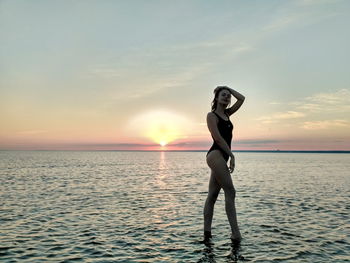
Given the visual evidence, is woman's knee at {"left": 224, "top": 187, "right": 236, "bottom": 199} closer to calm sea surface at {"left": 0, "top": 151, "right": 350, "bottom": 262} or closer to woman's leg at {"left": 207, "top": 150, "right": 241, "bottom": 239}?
woman's leg at {"left": 207, "top": 150, "right": 241, "bottom": 239}

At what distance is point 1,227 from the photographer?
11.0 m

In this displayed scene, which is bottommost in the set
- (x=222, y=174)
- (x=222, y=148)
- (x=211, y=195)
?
(x=211, y=195)

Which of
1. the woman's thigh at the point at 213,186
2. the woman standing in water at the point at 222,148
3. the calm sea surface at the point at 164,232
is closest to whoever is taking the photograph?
the calm sea surface at the point at 164,232

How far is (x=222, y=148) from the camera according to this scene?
26.5 feet

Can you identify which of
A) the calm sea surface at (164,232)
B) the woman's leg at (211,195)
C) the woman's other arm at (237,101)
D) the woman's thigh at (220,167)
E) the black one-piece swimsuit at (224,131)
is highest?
the woman's other arm at (237,101)

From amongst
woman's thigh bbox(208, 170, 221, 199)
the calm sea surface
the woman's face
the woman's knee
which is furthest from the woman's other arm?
the calm sea surface

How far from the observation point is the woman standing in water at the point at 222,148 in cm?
808

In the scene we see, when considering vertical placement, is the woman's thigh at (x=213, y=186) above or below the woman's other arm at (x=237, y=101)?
below

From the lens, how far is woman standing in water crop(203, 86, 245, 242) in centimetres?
808

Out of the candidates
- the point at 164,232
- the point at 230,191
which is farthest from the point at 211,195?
the point at 164,232

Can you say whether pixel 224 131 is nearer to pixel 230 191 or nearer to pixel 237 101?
pixel 237 101

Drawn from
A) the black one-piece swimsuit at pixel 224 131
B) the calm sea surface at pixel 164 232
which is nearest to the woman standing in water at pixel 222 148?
the black one-piece swimsuit at pixel 224 131

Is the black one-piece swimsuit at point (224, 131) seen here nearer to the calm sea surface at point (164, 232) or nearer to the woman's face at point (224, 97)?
the woman's face at point (224, 97)

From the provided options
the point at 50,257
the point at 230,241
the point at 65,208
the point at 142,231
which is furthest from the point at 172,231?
the point at 65,208
